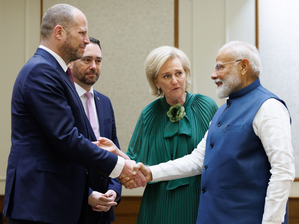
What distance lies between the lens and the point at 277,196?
1406 mm

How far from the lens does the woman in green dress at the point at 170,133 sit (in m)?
2.08

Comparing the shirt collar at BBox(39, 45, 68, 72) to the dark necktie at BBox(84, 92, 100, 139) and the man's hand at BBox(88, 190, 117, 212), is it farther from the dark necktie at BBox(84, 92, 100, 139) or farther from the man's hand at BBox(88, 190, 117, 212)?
the man's hand at BBox(88, 190, 117, 212)

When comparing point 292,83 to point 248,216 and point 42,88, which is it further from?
point 42,88

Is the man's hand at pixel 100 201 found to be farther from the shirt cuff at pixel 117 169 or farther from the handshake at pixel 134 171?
the shirt cuff at pixel 117 169

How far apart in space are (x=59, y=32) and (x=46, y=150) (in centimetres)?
68

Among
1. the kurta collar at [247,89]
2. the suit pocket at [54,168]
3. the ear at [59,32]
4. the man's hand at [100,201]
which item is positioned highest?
the ear at [59,32]

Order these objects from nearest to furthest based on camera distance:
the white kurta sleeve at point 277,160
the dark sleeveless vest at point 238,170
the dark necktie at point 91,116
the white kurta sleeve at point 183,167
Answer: the white kurta sleeve at point 277,160, the dark sleeveless vest at point 238,170, the white kurta sleeve at point 183,167, the dark necktie at point 91,116

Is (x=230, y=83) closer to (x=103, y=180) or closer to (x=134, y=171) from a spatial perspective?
(x=134, y=171)

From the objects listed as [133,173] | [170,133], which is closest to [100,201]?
[133,173]

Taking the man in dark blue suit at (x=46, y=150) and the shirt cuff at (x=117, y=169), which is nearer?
the man in dark blue suit at (x=46, y=150)

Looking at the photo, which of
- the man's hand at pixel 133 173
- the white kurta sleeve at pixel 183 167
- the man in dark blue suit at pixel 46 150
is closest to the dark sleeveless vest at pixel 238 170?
the white kurta sleeve at pixel 183 167

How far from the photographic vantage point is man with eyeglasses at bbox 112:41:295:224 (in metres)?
1.43

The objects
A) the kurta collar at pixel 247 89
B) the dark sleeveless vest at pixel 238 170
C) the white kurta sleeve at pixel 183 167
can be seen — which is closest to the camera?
the dark sleeveless vest at pixel 238 170

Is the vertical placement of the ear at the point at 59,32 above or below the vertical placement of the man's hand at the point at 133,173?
above
